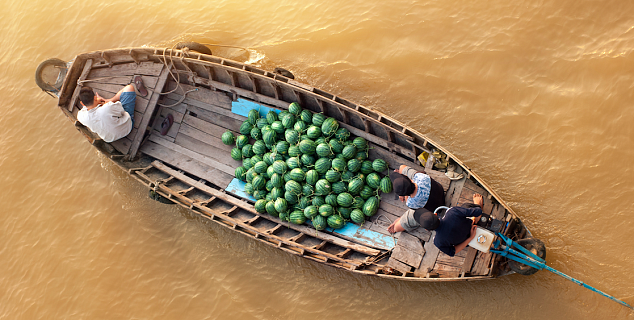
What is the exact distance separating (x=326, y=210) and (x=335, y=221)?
0.77 feet

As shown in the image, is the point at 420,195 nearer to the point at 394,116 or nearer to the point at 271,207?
the point at 271,207

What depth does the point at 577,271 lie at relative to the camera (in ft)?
19.7

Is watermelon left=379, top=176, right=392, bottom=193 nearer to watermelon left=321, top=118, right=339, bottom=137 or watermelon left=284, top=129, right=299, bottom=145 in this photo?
watermelon left=321, top=118, right=339, bottom=137

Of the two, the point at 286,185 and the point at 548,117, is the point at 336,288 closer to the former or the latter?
the point at 286,185

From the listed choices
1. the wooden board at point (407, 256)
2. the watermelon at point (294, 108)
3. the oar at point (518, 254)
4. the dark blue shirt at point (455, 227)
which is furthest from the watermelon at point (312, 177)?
the oar at point (518, 254)

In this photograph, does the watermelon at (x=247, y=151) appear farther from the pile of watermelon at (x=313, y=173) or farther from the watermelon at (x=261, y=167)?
the watermelon at (x=261, y=167)

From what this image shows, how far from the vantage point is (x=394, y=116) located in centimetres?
769

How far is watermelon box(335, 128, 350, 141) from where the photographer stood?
21.4 ft

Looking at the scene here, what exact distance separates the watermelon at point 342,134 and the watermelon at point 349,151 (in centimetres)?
22

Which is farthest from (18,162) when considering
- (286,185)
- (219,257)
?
(286,185)

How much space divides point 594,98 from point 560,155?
125cm

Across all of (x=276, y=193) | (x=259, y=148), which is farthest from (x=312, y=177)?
(x=259, y=148)

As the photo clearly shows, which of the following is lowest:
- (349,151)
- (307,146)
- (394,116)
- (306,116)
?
(307,146)

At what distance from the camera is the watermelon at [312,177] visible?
634 cm
